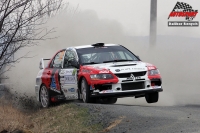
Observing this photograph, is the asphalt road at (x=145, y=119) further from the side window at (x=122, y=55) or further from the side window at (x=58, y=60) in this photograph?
the side window at (x=58, y=60)

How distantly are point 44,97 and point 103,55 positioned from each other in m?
2.36

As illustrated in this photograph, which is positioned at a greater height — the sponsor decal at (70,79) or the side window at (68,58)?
the side window at (68,58)

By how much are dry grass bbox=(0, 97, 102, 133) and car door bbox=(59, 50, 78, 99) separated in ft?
2.95

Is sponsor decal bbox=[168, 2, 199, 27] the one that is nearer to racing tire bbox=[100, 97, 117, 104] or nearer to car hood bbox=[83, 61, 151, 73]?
racing tire bbox=[100, 97, 117, 104]

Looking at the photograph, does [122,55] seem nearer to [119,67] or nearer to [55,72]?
[119,67]

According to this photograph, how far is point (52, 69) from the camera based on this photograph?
52.3 feet

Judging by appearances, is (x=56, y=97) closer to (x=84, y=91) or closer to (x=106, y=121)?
(x=84, y=91)

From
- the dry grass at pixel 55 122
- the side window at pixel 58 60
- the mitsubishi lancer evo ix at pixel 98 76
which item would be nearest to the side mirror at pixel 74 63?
the mitsubishi lancer evo ix at pixel 98 76

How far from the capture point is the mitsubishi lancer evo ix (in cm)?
1367

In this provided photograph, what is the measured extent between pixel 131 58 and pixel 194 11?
16.6 meters

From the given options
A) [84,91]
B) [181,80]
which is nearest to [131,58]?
[84,91]

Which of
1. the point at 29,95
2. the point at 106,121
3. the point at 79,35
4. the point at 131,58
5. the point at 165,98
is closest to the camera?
the point at 106,121

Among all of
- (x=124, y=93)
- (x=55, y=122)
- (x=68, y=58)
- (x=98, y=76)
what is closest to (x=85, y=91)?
(x=98, y=76)

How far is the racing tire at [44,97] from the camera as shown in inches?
627
